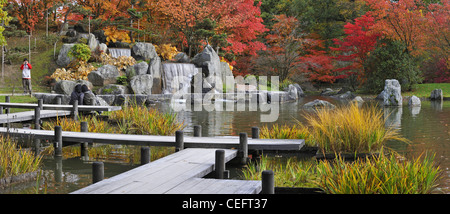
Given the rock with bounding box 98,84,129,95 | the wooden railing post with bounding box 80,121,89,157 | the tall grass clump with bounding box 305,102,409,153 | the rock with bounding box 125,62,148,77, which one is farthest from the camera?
the rock with bounding box 125,62,148,77

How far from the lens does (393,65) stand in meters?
28.2

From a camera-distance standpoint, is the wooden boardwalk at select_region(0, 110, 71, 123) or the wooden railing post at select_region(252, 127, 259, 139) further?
the wooden boardwalk at select_region(0, 110, 71, 123)

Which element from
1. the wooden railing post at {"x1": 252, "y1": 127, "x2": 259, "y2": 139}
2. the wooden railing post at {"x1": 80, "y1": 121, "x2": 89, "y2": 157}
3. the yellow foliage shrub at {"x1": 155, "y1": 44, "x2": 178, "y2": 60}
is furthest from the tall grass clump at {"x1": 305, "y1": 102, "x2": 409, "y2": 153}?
the yellow foliage shrub at {"x1": 155, "y1": 44, "x2": 178, "y2": 60}

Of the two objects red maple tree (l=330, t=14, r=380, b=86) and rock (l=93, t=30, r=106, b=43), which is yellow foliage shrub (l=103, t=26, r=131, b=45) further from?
red maple tree (l=330, t=14, r=380, b=86)

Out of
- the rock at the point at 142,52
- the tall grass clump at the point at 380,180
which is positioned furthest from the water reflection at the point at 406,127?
the rock at the point at 142,52

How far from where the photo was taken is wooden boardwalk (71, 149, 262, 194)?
4949 mm

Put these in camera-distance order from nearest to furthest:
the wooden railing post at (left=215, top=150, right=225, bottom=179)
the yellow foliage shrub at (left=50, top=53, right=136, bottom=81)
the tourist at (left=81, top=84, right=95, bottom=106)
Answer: the wooden railing post at (left=215, top=150, right=225, bottom=179) → the tourist at (left=81, top=84, right=95, bottom=106) → the yellow foliage shrub at (left=50, top=53, right=136, bottom=81)

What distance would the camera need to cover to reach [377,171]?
17.6ft

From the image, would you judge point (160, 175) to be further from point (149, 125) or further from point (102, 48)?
point (102, 48)

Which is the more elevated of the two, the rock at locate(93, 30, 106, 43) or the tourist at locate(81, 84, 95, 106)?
the rock at locate(93, 30, 106, 43)

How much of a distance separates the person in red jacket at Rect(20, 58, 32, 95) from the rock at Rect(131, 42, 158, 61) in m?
6.92

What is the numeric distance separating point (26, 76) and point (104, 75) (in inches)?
154

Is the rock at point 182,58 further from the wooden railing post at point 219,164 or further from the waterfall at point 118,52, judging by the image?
the wooden railing post at point 219,164

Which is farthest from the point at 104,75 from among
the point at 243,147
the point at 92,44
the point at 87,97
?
the point at 243,147
